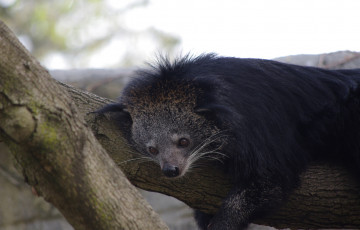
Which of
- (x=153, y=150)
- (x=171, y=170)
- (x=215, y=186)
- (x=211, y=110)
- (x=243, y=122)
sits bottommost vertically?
(x=215, y=186)

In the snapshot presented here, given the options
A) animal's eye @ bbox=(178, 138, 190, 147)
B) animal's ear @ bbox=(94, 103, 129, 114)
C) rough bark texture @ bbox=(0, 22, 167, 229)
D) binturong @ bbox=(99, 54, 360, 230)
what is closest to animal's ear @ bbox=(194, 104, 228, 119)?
binturong @ bbox=(99, 54, 360, 230)

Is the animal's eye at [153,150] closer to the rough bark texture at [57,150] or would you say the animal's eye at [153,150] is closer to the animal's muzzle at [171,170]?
the animal's muzzle at [171,170]

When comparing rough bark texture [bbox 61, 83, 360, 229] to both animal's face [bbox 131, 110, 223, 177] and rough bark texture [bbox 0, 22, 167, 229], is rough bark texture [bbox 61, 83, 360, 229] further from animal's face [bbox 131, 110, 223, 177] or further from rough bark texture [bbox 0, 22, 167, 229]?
rough bark texture [bbox 0, 22, 167, 229]

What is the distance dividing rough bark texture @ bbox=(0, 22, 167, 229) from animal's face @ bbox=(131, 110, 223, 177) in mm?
1306

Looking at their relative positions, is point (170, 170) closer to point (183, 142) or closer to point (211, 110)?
point (183, 142)

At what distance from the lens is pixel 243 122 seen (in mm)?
3422

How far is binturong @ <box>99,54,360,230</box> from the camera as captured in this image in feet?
11.2

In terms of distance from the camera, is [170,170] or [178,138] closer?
[170,170]

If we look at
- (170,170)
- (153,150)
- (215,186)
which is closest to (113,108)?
(153,150)

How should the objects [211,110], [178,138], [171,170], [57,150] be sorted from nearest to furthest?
1. [57,150]
2. [171,170]
3. [211,110]
4. [178,138]

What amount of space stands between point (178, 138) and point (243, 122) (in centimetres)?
52

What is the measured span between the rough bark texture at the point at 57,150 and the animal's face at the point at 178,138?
1.31m

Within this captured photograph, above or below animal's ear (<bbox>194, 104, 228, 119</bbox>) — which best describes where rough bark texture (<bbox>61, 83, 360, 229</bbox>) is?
below

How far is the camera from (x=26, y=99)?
6.49ft
